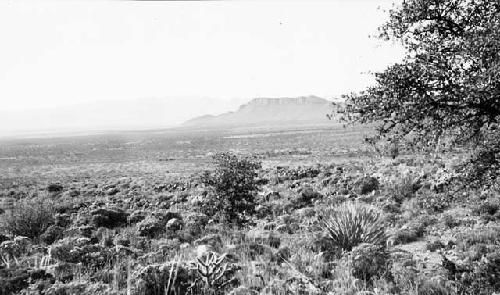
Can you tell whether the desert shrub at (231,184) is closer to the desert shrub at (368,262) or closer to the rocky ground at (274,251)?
the rocky ground at (274,251)

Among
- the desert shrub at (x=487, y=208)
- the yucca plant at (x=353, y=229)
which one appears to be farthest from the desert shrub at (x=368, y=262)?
the desert shrub at (x=487, y=208)

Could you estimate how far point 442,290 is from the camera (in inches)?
251

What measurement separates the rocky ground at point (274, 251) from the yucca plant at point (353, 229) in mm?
187

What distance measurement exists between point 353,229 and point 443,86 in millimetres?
3994

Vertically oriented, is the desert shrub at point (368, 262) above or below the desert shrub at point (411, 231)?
above

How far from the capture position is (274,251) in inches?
359

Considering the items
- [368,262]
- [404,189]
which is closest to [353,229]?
[368,262]

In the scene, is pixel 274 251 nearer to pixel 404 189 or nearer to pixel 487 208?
pixel 487 208

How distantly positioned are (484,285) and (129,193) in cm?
2112

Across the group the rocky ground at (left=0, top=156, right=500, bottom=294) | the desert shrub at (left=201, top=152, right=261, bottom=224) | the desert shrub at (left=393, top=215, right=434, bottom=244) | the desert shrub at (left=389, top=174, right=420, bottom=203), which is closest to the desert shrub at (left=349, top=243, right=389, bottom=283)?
the rocky ground at (left=0, top=156, right=500, bottom=294)

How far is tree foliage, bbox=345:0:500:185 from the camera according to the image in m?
6.09

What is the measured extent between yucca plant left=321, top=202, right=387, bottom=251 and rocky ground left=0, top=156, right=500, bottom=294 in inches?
7.4

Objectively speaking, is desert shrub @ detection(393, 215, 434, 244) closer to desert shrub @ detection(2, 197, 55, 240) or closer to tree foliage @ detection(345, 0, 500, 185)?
tree foliage @ detection(345, 0, 500, 185)

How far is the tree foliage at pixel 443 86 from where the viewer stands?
609cm
